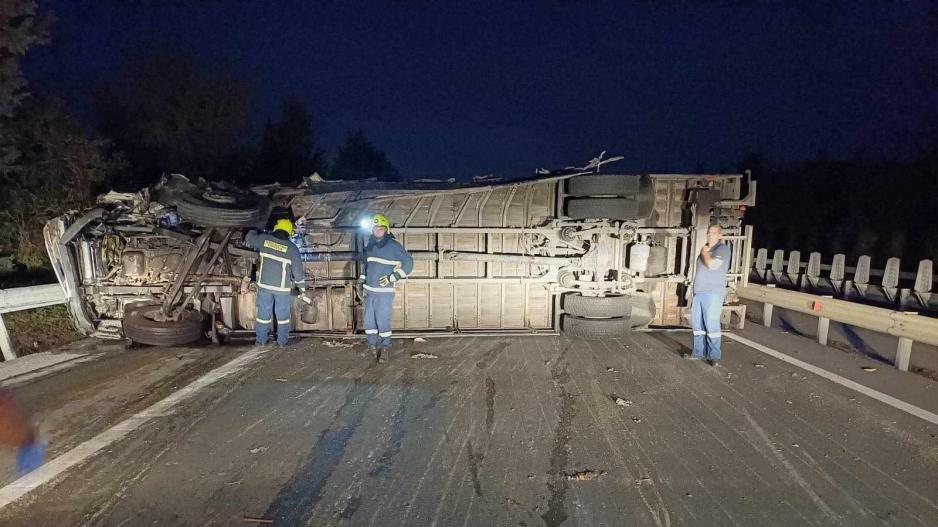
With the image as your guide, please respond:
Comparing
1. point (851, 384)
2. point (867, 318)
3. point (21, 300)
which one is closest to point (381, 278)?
point (21, 300)

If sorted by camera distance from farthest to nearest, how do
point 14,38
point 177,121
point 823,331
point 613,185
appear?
point 177,121
point 14,38
point 823,331
point 613,185

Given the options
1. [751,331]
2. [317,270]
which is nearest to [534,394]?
[317,270]

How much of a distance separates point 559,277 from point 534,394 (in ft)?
7.47

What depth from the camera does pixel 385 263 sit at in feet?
16.7

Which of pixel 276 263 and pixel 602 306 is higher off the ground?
pixel 276 263

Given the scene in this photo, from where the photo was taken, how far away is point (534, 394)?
13.3 feet

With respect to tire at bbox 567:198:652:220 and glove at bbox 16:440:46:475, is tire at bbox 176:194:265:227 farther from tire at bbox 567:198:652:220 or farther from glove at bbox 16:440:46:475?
tire at bbox 567:198:652:220

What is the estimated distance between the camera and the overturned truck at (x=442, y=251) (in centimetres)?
559

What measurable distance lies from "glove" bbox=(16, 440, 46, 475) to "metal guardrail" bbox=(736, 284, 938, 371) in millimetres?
7494

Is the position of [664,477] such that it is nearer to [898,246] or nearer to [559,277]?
[559,277]

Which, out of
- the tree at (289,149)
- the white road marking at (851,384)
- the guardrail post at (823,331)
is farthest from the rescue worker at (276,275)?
the tree at (289,149)

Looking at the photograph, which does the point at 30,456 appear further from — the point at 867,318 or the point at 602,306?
the point at 867,318

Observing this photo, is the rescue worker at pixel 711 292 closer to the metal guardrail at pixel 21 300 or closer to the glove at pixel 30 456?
the glove at pixel 30 456

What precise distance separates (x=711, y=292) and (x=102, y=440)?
557 centimetres
